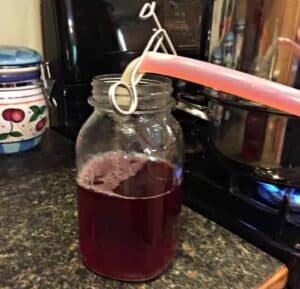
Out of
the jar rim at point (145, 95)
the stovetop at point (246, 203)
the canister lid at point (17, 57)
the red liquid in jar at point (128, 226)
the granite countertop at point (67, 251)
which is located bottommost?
the granite countertop at point (67, 251)

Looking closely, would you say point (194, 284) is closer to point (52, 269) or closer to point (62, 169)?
point (52, 269)

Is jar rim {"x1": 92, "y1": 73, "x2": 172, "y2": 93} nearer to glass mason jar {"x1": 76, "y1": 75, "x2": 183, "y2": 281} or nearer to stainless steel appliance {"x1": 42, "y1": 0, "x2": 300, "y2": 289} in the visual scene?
glass mason jar {"x1": 76, "y1": 75, "x2": 183, "y2": 281}

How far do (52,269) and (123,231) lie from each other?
92 millimetres

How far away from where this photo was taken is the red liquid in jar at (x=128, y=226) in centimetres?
45

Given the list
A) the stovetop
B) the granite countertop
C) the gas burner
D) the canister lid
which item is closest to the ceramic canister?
the canister lid

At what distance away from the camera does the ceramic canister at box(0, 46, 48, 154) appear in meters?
→ 0.73

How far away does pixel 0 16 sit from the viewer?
2.67 ft

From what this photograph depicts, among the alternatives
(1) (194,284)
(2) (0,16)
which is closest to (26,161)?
(2) (0,16)

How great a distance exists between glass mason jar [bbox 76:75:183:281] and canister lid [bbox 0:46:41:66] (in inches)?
11.7

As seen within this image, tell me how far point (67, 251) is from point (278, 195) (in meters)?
0.31

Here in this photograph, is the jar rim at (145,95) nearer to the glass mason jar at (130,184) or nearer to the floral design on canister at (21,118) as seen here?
the glass mason jar at (130,184)

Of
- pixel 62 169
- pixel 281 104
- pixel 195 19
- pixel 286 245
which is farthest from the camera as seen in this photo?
pixel 195 19

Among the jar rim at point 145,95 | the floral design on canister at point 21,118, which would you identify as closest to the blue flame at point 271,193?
the jar rim at point 145,95

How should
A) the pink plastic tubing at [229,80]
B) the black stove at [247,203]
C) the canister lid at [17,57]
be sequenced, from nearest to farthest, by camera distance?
the pink plastic tubing at [229,80]
the black stove at [247,203]
the canister lid at [17,57]
